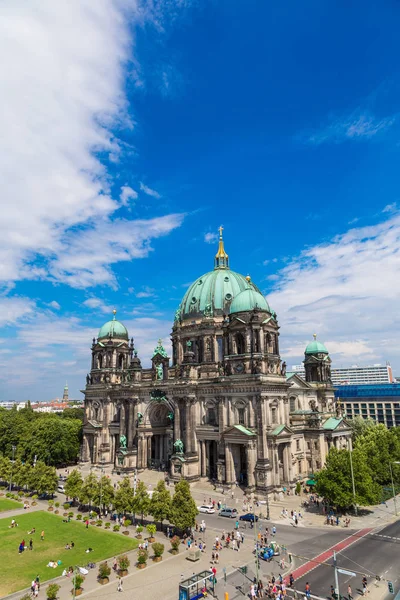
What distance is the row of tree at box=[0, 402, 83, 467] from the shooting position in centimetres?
9838

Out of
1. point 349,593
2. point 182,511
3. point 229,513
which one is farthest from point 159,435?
point 349,593

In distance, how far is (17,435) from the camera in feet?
364

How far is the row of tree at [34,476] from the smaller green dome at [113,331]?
128ft

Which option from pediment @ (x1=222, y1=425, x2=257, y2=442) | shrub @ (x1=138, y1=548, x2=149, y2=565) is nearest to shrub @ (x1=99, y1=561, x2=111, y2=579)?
shrub @ (x1=138, y1=548, x2=149, y2=565)

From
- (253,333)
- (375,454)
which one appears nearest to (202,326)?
(253,333)

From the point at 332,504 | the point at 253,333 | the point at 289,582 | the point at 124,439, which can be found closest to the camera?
the point at 289,582

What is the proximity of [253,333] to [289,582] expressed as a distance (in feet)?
146

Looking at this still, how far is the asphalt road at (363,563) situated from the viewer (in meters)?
38.8

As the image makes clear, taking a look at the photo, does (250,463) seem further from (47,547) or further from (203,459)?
(47,547)

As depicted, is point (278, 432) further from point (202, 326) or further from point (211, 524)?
point (202, 326)

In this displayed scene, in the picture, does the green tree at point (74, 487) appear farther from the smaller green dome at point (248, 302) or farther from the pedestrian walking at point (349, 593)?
the pedestrian walking at point (349, 593)

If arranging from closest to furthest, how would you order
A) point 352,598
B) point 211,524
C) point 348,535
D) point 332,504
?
1. point 352,598
2. point 348,535
3. point 211,524
4. point 332,504

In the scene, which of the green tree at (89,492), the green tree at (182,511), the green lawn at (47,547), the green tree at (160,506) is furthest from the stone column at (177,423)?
the green tree at (182,511)

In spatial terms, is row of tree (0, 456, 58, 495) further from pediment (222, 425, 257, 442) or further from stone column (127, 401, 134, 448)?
pediment (222, 425, 257, 442)
